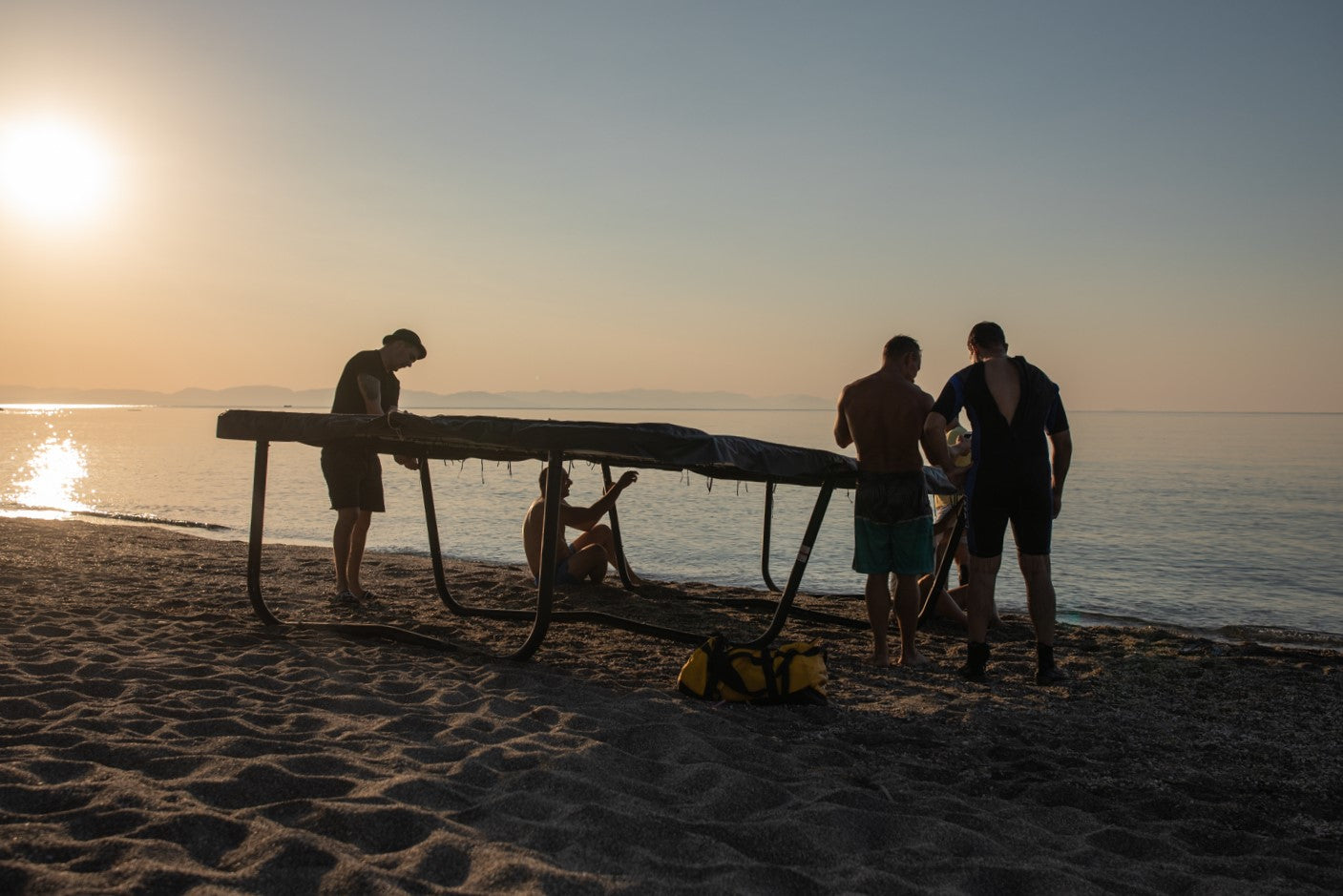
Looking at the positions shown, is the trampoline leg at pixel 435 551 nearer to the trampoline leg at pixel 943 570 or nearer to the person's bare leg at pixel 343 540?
the person's bare leg at pixel 343 540

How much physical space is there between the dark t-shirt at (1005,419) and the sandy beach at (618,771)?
144 cm

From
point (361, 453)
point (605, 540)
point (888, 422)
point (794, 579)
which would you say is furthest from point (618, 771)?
point (605, 540)

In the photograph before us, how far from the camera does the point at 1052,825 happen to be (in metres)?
3.48

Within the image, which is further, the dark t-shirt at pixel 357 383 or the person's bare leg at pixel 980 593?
the dark t-shirt at pixel 357 383

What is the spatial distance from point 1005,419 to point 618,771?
332 centimetres

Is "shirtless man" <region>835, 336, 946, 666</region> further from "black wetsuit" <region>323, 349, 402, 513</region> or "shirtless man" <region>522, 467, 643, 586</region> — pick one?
"black wetsuit" <region>323, 349, 402, 513</region>

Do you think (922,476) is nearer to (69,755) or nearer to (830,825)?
(830,825)

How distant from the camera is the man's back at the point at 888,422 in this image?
5797 millimetres

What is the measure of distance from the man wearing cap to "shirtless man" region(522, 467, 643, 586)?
121 centimetres

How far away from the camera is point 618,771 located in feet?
12.2

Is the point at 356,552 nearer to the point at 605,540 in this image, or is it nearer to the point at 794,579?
the point at 605,540

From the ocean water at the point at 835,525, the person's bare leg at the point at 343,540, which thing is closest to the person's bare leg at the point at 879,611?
the ocean water at the point at 835,525

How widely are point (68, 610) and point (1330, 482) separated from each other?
35.3 m

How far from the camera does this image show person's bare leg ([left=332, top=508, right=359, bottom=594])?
7414 mm
